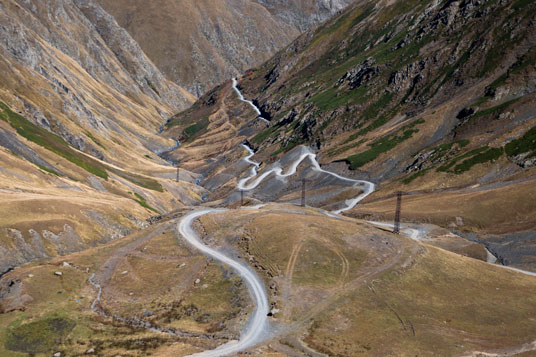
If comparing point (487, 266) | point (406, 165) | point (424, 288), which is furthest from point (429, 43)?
point (424, 288)

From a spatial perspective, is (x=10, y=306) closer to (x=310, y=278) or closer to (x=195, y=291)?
(x=195, y=291)

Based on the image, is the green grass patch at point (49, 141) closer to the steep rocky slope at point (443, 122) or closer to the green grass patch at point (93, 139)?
the green grass patch at point (93, 139)

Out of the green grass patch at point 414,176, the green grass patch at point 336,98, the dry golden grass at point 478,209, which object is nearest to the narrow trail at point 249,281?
the dry golden grass at point 478,209

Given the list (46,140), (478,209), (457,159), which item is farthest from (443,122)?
(46,140)

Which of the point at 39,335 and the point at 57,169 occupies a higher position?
the point at 57,169

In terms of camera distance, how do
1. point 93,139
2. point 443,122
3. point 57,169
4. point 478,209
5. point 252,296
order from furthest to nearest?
point 93,139 < point 443,122 < point 57,169 < point 478,209 < point 252,296

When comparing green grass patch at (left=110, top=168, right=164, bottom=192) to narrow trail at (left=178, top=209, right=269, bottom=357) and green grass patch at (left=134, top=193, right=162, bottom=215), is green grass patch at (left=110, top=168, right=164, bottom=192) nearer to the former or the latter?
green grass patch at (left=134, top=193, right=162, bottom=215)

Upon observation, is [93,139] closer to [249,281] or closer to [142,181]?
[142,181]
